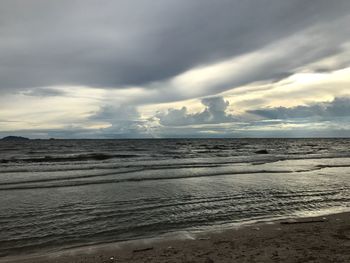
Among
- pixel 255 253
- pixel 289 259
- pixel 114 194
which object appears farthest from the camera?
pixel 114 194

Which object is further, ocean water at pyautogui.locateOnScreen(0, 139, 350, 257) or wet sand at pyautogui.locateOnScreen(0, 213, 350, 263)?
ocean water at pyautogui.locateOnScreen(0, 139, 350, 257)

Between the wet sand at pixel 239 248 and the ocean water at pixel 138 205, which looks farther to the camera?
the ocean water at pixel 138 205

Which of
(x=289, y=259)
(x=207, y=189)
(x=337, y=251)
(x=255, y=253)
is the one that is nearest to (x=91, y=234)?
(x=255, y=253)

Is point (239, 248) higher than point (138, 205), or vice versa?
point (138, 205)

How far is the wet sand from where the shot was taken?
8242 millimetres

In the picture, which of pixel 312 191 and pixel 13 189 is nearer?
pixel 312 191

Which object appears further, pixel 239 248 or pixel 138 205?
pixel 138 205

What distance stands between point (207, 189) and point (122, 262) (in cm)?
1161

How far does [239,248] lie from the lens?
9023 millimetres

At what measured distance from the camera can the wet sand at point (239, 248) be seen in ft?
27.0

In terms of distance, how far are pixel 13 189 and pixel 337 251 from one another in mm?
17804

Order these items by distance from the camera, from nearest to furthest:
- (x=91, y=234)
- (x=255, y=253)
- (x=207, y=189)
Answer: (x=255, y=253), (x=91, y=234), (x=207, y=189)

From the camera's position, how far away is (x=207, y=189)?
63.8 ft

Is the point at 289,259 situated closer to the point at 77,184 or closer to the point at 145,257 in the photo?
the point at 145,257
